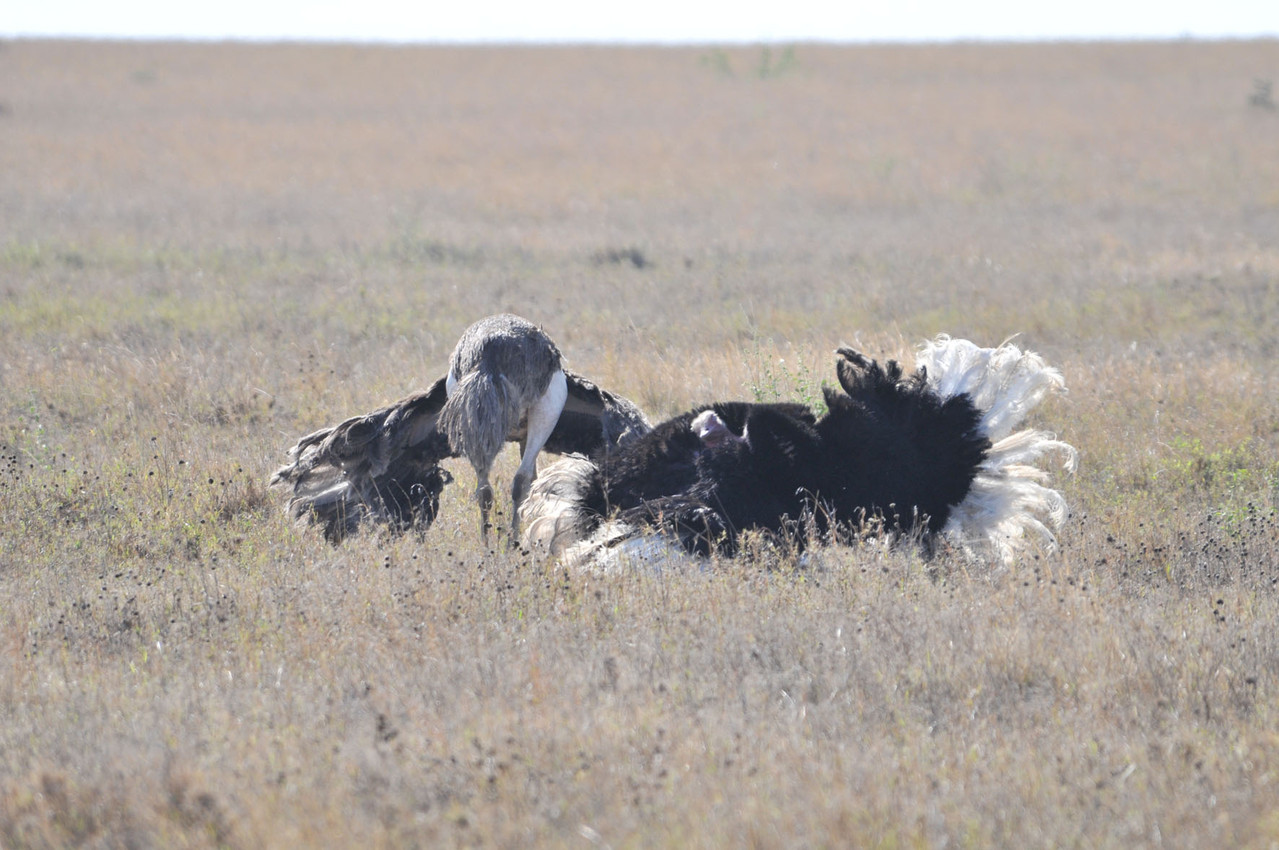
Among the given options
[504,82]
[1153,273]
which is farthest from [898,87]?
[1153,273]

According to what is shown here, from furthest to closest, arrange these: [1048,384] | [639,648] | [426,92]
→ [426,92], [1048,384], [639,648]

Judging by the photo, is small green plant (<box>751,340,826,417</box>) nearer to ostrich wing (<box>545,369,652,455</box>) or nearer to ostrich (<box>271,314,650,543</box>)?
ostrich wing (<box>545,369,652,455</box>)

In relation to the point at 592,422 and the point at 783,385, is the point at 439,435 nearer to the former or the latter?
the point at 592,422

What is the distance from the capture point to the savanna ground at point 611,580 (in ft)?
11.5

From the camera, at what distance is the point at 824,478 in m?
5.77

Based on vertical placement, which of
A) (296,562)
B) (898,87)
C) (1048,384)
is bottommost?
(296,562)

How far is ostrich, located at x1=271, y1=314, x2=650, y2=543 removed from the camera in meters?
6.01

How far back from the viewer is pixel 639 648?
15.1 ft

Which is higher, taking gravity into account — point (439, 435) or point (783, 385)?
point (439, 435)

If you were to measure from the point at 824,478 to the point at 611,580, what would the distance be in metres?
1.12

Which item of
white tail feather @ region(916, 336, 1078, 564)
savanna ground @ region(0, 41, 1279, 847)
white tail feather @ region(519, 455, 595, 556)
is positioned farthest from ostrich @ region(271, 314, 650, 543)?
white tail feather @ region(916, 336, 1078, 564)

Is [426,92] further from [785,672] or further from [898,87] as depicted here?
[785,672]

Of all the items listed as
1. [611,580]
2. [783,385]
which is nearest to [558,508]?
[611,580]

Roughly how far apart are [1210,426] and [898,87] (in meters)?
39.6
